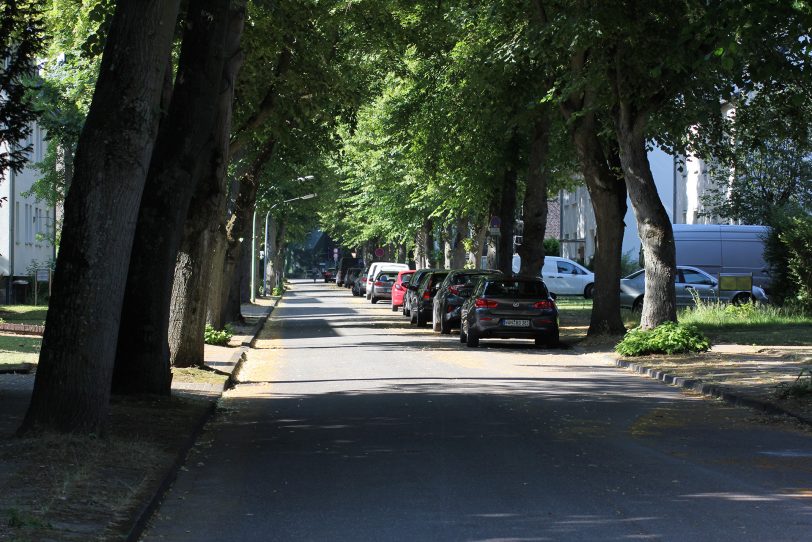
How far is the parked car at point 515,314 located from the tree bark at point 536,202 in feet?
15.9

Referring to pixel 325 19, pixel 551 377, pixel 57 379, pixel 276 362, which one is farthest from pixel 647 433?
pixel 325 19

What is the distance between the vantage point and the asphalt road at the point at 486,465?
7805 mm

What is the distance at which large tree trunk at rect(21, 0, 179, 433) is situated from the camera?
10.0 meters

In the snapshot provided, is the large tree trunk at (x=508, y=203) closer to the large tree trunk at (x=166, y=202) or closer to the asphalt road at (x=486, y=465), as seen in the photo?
the asphalt road at (x=486, y=465)

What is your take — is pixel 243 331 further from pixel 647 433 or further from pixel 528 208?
pixel 647 433

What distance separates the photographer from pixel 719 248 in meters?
44.9

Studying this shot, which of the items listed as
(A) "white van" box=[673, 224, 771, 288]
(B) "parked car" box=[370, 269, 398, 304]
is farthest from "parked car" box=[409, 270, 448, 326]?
(B) "parked car" box=[370, 269, 398, 304]

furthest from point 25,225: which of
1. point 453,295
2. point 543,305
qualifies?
point 543,305

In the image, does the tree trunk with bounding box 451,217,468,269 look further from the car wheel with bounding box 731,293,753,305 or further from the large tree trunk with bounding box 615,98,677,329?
the large tree trunk with bounding box 615,98,677,329

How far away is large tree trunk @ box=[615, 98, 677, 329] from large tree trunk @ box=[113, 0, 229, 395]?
12049mm

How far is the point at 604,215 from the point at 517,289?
2.40 m

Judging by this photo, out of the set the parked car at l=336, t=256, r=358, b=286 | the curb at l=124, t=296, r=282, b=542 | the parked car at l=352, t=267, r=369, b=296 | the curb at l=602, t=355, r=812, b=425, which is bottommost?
the curb at l=124, t=296, r=282, b=542

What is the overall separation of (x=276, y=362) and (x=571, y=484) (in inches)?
572

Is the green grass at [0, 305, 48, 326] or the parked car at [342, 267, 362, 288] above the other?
the parked car at [342, 267, 362, 288]
